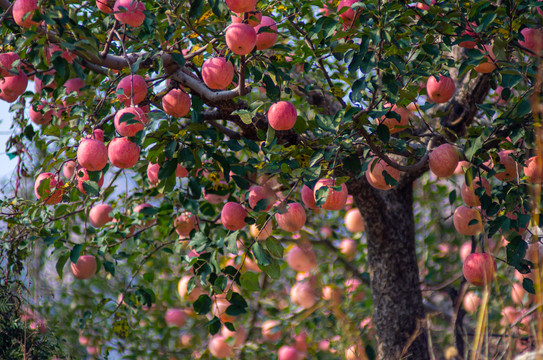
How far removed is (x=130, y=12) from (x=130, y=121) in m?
0.36

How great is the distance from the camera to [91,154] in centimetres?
170

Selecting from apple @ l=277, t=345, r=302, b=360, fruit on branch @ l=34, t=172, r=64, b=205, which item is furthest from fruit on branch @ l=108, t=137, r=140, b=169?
apple @ l=277, t=345, r=302, b=360

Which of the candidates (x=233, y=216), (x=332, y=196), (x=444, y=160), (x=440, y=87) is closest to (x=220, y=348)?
(x=233, y=216)

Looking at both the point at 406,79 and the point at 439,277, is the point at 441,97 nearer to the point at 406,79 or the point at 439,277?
the point at 406,79

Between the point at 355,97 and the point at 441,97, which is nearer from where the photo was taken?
the point at 355,97

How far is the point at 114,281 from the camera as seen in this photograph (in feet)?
14.0

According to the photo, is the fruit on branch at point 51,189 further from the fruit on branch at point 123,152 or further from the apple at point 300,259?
the apple at point 300,259

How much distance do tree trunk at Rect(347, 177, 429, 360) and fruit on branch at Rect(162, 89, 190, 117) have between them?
100 centimetres

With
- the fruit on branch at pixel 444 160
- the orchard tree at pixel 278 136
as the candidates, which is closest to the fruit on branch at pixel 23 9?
the orchard tree at pixel 278 136

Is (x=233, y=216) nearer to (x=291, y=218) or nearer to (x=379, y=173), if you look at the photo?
(x=291, y=218)

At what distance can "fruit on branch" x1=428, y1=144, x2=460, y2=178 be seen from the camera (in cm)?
183

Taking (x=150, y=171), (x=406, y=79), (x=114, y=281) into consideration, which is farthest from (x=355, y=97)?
(x=114, y=281)

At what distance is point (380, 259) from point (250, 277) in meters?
0.86

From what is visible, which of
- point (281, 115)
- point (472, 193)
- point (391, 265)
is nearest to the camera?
point (281, 115)
